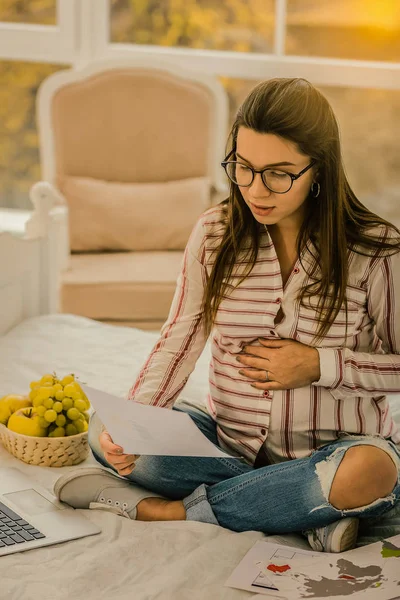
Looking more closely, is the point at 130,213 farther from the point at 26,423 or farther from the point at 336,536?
the point at 336,536

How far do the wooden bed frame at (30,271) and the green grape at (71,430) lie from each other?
75 cm

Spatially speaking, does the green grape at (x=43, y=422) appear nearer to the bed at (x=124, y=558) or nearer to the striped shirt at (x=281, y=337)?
the bed at (x=124, y=558)

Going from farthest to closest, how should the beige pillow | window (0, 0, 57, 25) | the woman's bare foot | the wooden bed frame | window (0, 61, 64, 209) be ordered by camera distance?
window (0, 61, 64, 209) < window (0, 0, 57, 25) < the beige pillow < the wooden bed frame < the woman's bare foot

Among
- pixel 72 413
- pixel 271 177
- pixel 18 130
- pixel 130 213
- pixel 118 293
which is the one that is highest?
pixel 271 177

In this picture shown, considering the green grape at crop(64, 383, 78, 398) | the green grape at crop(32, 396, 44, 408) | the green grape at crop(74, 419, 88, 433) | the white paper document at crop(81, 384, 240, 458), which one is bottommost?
the green grape at crop(74, 419, 88, 433)

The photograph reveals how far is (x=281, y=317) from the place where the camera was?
1572mm

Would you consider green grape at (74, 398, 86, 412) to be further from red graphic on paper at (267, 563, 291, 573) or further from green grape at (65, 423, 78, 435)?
red graphic on paper at (267, 563, 291, 573)

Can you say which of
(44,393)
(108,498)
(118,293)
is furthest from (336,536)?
(118,293)

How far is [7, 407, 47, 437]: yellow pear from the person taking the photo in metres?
1.68

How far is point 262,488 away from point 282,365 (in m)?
0.21

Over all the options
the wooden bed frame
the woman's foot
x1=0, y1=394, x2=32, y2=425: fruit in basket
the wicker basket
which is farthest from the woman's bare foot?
the wooden bed frame

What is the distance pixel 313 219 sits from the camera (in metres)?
1.56

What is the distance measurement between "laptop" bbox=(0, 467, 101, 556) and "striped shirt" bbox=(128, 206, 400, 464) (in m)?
0.23

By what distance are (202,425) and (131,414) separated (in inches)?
9.9
